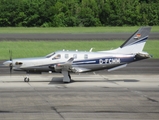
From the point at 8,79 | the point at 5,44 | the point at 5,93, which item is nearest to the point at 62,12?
the point at 5,44

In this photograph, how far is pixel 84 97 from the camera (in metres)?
23.8

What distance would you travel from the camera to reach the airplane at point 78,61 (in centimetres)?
2961

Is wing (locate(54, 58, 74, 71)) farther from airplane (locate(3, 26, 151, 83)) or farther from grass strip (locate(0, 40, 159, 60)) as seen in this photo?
grass strip (locate(0, 40, 159, 60))

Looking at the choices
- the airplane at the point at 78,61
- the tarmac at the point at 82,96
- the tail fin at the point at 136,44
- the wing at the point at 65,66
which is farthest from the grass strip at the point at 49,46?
the wing at the point at 65,66

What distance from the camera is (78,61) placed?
2998 centimetres

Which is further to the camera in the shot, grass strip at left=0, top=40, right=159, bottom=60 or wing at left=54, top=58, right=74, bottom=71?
grass strip at left=0, top=40, right=159, bottom=60

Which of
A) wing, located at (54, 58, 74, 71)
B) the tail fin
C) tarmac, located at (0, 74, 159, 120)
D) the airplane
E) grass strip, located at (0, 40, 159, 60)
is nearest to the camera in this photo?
tarmac, located at (0, 74, 159, 120)

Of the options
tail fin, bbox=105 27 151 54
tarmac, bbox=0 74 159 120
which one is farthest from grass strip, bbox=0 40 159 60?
tail fin, bbox=105 27 151 54

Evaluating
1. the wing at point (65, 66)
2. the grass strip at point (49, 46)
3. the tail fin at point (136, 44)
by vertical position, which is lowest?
the grass strip at point (49, 46)

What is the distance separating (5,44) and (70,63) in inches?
942

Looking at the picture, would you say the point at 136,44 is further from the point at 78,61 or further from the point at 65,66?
the point at 65,66

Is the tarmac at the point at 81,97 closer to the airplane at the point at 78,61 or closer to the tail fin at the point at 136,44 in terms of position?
the airplane at the point at 78,61

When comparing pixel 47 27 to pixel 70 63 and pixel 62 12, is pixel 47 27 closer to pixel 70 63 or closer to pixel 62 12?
pixel 62 12

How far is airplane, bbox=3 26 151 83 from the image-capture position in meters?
29.6
